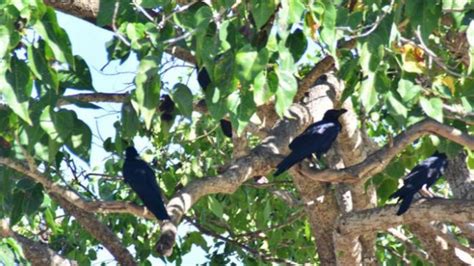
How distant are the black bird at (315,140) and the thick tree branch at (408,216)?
41cm

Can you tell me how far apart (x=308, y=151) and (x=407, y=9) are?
1.38m

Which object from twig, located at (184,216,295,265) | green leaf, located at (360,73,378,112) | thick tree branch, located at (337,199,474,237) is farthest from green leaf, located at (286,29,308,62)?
twig, located at (184,216,295,265)

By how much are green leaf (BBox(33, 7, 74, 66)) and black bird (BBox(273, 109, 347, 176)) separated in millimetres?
1674

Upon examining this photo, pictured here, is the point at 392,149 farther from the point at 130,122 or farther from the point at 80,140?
the point at 80,140

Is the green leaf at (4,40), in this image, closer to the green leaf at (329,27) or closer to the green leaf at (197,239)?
the green leaf at (329,27)

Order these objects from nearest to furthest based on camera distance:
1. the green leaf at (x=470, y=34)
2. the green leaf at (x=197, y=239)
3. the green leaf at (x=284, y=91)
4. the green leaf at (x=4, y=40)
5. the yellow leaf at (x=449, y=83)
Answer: the green leaf at (x=4, y=40) < the green leaf at (x=284, y=91) < the green leaf at (x=470, y=34) < the yellow leaf at (x=449, y=83) < the green leaf at (x=197, y=239)

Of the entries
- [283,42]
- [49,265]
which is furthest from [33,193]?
[283,42]

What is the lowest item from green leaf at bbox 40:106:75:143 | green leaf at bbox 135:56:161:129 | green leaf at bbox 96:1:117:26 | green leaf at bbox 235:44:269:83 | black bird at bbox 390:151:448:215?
black bird at bbox 390:151:448:215

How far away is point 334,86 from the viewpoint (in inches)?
255

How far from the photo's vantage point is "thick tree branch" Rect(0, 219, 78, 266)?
18.3 ft

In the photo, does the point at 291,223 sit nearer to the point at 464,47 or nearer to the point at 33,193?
the point at 464,47

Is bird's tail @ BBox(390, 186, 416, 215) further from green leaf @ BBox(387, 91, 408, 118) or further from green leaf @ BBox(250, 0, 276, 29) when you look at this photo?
green leaf @ BBox(250, 0, 276, 29)

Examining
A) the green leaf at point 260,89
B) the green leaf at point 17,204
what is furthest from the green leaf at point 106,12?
the green leaf at point 17,204

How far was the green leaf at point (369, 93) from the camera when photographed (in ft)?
13.8
